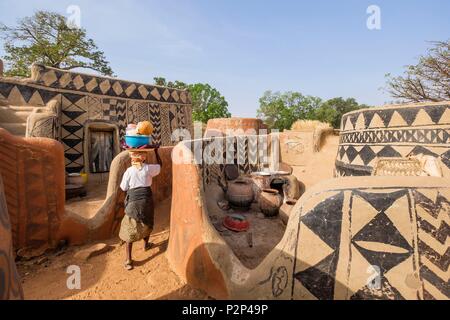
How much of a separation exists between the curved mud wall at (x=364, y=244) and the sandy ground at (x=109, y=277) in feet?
4.26

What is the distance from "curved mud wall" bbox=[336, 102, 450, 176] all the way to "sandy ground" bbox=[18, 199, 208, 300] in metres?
4.77

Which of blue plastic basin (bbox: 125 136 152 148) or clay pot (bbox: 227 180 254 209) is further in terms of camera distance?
clay pot (bbox: 227 180 254 209)

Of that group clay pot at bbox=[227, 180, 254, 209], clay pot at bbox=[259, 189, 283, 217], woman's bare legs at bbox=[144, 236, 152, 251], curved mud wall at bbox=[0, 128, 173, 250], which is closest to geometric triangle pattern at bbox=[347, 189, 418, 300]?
woman's bare legs at bbox=[144, 236, 152, 251]

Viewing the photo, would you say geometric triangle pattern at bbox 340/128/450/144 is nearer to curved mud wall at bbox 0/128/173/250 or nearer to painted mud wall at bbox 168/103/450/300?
painted mud wall at bbox 168/103/450/300

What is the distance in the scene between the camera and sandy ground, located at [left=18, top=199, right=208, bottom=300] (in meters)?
2.95

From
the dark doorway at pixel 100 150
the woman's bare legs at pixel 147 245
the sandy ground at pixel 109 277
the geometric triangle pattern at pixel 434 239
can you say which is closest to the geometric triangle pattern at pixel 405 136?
the geometric triangle pattern at pixel 434 239

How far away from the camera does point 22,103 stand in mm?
7133

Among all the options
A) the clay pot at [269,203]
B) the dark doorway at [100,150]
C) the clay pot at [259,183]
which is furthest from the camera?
the dark doorway at [100,150]

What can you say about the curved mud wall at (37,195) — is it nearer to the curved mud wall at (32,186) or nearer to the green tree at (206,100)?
the curved mud wall at (32,186)

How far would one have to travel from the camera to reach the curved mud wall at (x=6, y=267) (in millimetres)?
1137

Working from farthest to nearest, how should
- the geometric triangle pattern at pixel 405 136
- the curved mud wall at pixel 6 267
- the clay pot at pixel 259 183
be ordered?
the clay pot at pixel 259 183 → the geometric triangle pattern at pixel 405 136 → the curved mud wall at pixel 6 267

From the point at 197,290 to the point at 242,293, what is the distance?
78cm

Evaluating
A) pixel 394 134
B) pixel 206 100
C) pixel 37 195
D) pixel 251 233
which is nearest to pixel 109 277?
pixel 37 195

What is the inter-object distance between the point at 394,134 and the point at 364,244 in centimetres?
403
